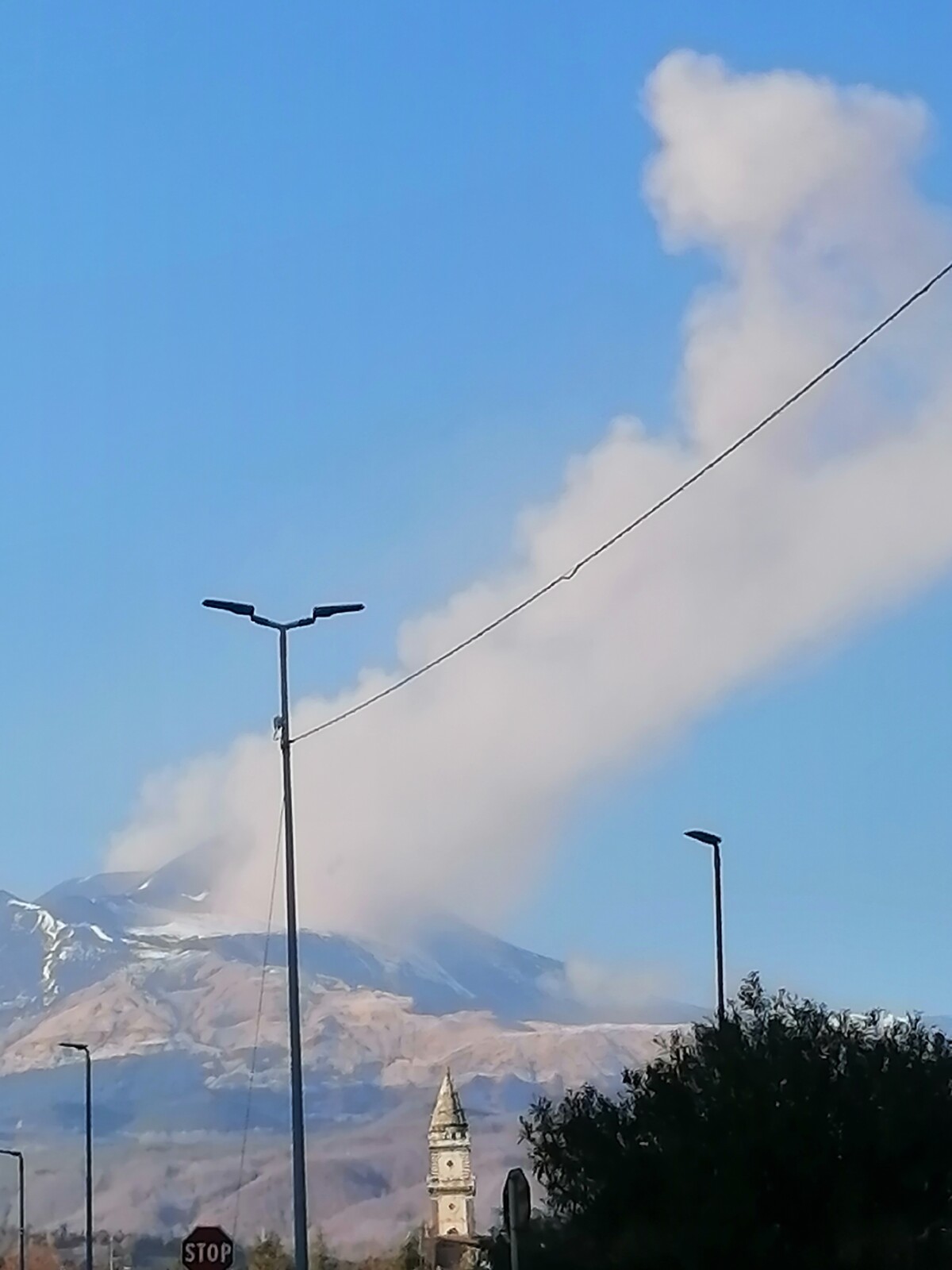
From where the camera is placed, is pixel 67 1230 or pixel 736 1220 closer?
pixel 736 1220

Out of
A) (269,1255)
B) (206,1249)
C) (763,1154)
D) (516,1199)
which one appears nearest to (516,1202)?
(516,1199)

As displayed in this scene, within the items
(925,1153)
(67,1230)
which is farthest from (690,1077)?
(67,1230)

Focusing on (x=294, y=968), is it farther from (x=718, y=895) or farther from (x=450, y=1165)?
(x=450, y=1165)

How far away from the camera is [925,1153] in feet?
109

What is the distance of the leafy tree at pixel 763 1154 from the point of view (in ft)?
108

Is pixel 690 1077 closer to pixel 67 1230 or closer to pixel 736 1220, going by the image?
pixel 736 1220

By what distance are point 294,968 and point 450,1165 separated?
104 m

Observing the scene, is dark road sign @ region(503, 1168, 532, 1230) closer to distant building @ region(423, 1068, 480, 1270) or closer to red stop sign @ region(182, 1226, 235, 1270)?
red stop sign @ region(182, 1226, 235, 1270)

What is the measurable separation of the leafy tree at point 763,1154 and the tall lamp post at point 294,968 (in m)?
3.56

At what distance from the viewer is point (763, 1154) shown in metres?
34.0

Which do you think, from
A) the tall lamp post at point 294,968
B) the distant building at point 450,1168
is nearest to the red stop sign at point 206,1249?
the tall lamp post at point 294,968

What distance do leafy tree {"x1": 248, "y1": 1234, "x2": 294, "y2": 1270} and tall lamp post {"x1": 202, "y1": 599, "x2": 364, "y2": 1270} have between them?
94.5 metres

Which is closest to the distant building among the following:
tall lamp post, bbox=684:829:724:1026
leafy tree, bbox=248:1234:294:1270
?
leafy tree, bbox=248:1234:294:1270

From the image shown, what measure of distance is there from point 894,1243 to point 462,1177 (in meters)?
107
